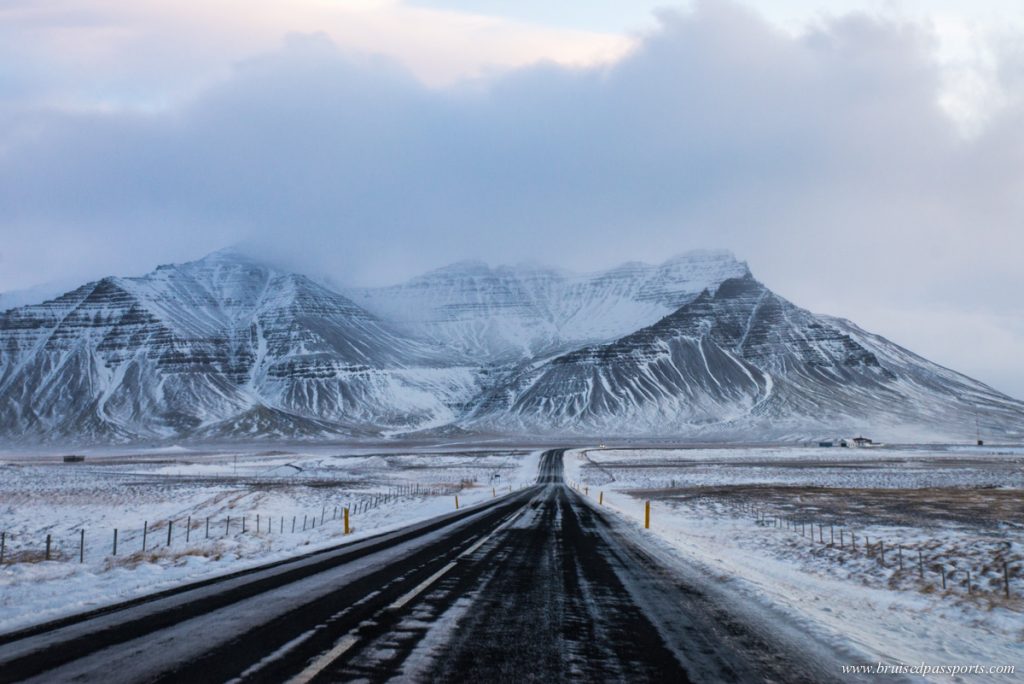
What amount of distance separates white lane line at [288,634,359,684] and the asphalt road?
0.02 metres

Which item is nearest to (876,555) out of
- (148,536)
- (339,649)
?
(339,649)

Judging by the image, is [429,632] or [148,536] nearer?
[429,632]

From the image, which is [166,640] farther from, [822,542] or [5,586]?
[822,542]

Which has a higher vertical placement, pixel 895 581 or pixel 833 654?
pixel 833 654

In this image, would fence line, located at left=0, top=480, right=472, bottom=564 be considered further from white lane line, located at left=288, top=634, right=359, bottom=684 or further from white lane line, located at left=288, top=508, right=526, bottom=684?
white lane line, located at left=288, top=634, right=359, bottom=684

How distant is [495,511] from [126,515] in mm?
19994

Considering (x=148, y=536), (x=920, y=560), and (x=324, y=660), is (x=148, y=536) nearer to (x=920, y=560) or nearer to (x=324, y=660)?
(x=324, y=660)

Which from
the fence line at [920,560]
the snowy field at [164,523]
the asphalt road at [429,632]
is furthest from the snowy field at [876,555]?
the snowy field at [164,523]

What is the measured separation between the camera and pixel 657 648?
27.4ft

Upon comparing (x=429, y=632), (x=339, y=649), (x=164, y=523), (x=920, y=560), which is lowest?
(x=164, y=523)

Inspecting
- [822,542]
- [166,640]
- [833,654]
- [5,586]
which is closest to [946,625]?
[833,654]

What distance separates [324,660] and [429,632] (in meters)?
1.71

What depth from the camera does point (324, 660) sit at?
24.3 feet

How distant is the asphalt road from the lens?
7207mm
